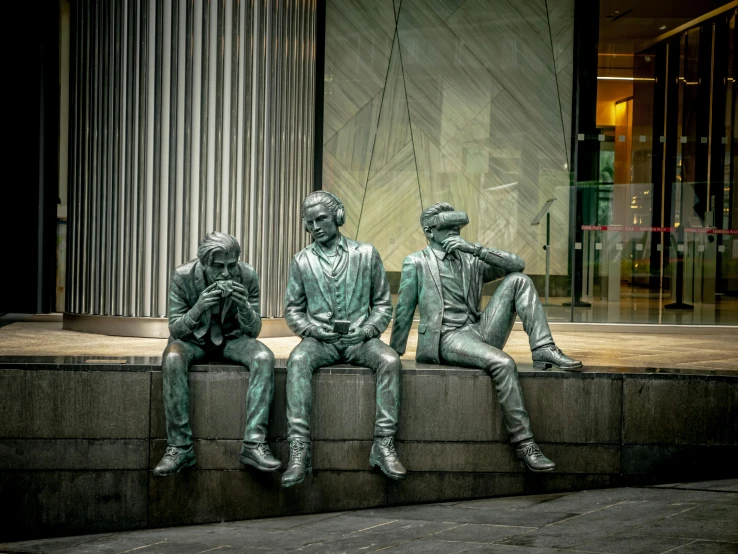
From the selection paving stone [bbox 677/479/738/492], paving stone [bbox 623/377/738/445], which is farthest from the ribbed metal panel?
paving stone [bbox 677/479/738/492]

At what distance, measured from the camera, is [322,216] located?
618 centimetres

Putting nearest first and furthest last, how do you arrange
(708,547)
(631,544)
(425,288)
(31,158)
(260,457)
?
(708,547) < (631,544) < (260,457) < (425,288) < (31,158)

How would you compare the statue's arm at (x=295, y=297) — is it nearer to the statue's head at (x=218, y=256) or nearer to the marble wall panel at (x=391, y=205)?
the statue's head at (x=218, y=256)

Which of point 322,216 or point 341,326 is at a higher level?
point 322,216

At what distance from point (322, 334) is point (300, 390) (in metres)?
0.40

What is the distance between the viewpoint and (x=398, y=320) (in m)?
6.47

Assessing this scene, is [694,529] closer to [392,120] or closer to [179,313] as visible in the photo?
[179,313]

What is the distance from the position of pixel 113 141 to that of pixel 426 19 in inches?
180

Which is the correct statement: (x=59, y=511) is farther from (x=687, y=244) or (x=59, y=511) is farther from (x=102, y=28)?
(x=687, y=244)

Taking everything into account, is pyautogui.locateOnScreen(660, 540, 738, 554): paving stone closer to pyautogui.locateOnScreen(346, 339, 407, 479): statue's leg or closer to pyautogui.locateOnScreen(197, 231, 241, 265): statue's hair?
pyautogui.locateOnScreen(346, 339, 407, 479): statue's leg

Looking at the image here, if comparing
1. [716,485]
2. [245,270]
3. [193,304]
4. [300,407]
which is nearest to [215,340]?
[193,304]

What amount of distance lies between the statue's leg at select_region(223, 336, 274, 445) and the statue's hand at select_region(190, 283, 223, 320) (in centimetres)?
38

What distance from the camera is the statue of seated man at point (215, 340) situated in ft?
19.0

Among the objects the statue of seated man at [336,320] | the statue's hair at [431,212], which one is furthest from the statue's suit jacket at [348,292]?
the statue's hair at [431,212]
